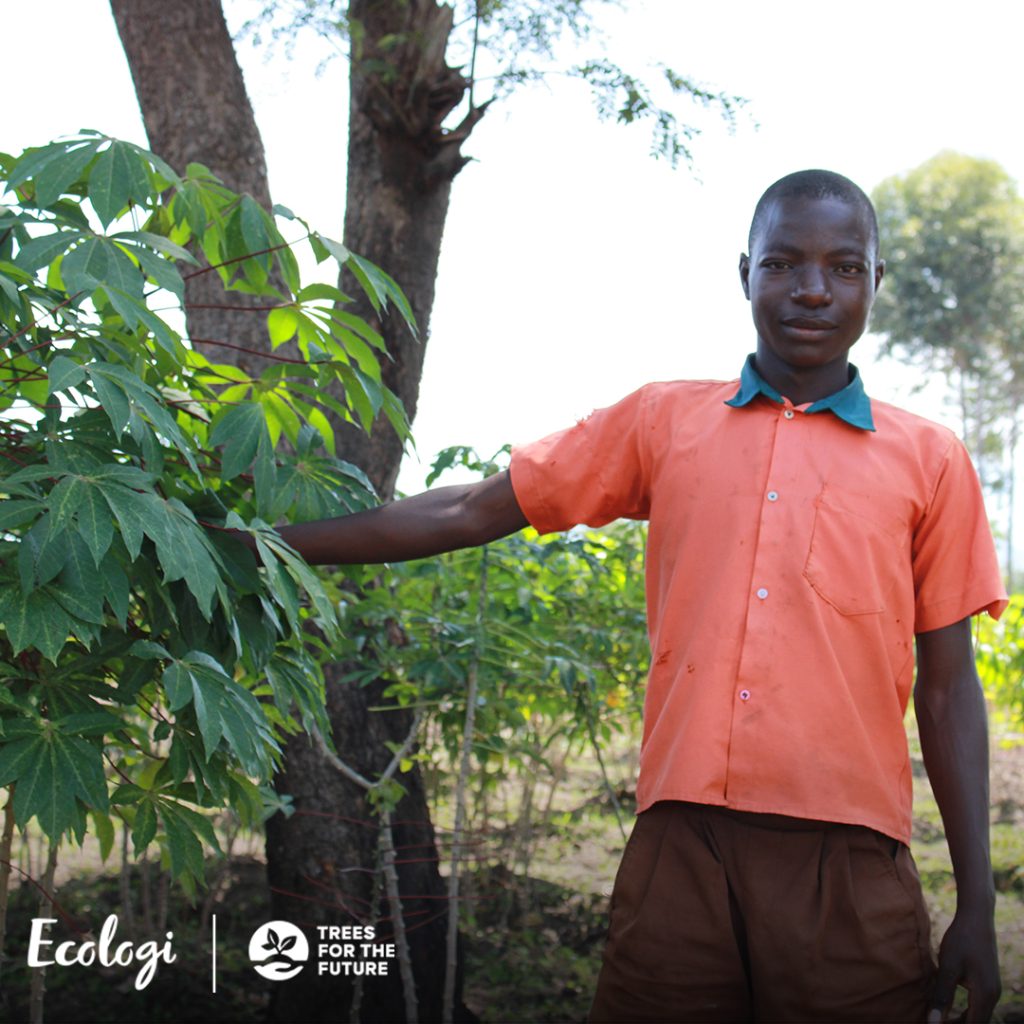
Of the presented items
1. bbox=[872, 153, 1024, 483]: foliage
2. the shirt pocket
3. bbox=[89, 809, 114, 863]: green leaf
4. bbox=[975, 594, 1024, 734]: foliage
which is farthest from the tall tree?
bbox=[872, 153, 1024, 483]: foliage

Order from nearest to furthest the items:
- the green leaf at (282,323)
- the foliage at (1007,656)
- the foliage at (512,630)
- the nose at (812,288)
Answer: the nose at (812,288)
the green leaf at (282,323)
the foliage at (512,630)
the foliage at (1007,656)

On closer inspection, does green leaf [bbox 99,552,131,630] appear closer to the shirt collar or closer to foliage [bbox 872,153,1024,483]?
the shirt collar

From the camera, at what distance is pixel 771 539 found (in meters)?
1.63

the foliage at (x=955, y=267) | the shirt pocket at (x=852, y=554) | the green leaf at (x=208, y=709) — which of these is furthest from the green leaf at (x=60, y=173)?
the foliage at (x=955, y=267)

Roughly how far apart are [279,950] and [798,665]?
6.59 ft

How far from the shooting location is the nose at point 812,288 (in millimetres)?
Result: 1645

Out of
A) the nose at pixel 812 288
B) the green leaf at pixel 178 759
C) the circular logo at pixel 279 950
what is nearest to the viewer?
the green leaf at pixel 178 759

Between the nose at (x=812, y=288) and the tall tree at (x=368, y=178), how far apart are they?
149 centimetres

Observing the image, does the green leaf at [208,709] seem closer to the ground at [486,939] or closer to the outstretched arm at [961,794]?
the outstretched arm at [961,794]

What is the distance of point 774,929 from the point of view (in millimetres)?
1534

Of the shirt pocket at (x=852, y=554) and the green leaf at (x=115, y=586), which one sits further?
the shirt pocket at (x=852, y=554)

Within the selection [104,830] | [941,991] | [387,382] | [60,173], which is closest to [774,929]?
[941,991]

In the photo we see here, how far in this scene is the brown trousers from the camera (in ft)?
5.03

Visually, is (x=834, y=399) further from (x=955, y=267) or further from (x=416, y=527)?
(x=955, y=267)
